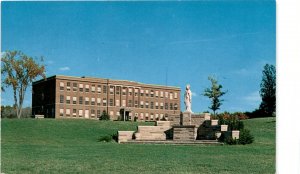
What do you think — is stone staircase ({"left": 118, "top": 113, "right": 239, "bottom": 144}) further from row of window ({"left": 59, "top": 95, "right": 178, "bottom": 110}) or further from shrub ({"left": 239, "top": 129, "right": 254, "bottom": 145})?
row of window ({"left": 59, "top": 95, "right": 178, "bottom": 110})

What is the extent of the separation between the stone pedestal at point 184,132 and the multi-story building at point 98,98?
3597 centimetres

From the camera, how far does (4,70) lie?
43.2m

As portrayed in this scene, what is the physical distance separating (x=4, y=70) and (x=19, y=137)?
18943 millimetres

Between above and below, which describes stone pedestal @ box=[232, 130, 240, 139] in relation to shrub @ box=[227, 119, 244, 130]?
below

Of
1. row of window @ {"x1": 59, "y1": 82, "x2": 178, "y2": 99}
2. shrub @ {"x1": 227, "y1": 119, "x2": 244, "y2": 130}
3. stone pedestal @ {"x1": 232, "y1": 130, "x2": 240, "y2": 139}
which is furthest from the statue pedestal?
row of window @ {"x1": 59, "y1": 82, "x2": 178, "y2": 99}

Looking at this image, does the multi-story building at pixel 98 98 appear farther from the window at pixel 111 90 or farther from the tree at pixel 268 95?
the tree at pixel 268 95

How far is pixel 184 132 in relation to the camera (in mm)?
26109

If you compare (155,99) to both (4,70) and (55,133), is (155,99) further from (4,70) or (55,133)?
(55,133)

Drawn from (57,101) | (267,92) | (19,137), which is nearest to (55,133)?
A: (19,137)

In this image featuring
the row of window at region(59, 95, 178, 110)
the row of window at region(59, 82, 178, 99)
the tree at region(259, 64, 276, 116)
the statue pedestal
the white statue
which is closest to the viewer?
the white statue

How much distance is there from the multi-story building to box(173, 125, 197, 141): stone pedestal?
3597 cm

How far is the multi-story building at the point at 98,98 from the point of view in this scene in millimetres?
66688

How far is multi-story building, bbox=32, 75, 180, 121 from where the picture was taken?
2625 inches

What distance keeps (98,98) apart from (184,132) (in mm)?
45540
